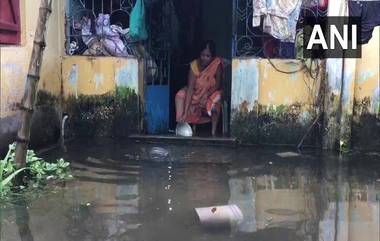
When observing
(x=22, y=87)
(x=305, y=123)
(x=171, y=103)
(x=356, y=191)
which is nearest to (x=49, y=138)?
(x=22, y=87)

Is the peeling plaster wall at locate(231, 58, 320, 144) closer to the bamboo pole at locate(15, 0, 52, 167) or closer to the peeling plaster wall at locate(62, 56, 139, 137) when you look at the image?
the peeling plaster wall at locate(62, 56, 139, 137)

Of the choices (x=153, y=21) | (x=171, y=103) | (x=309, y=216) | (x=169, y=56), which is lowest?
(x=309, y=216)

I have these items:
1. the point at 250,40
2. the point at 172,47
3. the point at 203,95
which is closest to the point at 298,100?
the point at 250,40

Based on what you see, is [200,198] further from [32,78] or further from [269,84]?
[269,84]

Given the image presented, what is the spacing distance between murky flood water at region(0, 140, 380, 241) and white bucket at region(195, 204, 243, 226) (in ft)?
0.11

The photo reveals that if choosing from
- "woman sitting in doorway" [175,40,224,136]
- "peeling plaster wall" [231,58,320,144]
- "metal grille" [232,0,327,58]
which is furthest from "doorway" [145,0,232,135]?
"metal grille" [232,0,327,58]

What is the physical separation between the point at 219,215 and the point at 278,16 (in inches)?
147

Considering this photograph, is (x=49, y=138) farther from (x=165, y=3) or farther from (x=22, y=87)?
(x=165, y=3)

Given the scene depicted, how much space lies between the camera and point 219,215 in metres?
4.73

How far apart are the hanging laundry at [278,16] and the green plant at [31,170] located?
10.9 feet

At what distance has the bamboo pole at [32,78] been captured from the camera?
5.14 m

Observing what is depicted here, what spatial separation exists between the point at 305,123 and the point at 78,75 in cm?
346

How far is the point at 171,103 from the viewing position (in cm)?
892

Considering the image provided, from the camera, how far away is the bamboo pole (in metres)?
5.14
